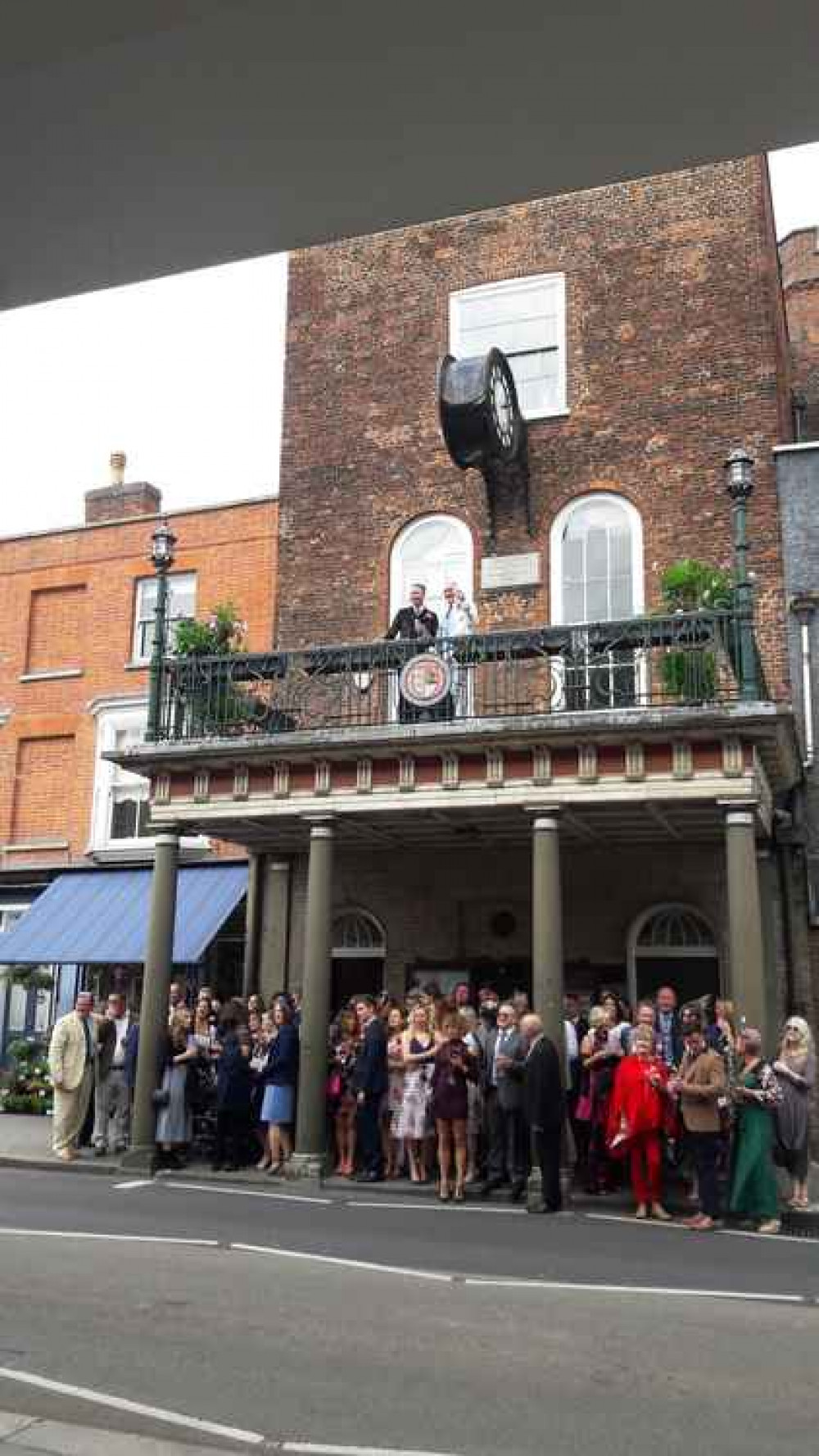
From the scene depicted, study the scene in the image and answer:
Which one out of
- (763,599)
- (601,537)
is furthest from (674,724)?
(601,537)

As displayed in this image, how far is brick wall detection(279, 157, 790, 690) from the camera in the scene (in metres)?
16.9

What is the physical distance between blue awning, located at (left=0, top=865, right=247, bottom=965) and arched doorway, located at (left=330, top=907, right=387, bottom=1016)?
1.78 metres

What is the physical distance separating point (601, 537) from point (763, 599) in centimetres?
245

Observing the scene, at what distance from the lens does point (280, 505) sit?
63.4 ft

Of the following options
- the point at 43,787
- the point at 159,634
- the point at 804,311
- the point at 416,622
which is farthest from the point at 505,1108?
the point at 804,311

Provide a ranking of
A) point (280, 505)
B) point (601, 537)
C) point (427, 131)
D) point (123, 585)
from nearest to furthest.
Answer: point (427, 131)
point (601, 537)
point (280, 505)
point (123, 585)

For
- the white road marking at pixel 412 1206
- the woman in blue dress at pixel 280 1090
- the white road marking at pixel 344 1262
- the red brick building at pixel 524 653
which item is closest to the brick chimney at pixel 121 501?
the red brick building at pixel 524 653

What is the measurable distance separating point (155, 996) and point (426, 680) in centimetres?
467

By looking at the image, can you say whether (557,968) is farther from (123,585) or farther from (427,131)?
(123,585)

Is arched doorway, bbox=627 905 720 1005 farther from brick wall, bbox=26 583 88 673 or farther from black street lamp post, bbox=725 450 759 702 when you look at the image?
brick wall, bbox=26 583 88 673

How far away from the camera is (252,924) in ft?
58.2

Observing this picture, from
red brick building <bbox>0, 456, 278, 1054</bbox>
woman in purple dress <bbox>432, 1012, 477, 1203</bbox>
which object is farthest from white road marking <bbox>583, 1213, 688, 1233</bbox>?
red brick building <bbox>0, 456, 278, 1054</bbox>

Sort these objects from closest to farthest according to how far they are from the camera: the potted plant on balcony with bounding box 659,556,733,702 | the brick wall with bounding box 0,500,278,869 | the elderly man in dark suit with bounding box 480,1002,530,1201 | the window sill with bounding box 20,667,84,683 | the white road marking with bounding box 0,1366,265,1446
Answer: the white road marking with bounding box 0,1366,265,1446, the elderly man in dark suit with bounding box 480,1002,530,1201, the potted plant on balcony with bounding box 659,556,733,702, the brick wall with bounding box 0,500,278,869, the window sill with bounding box 20,667,84,683

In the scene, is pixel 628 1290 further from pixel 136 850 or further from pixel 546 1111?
pixel 136 850
